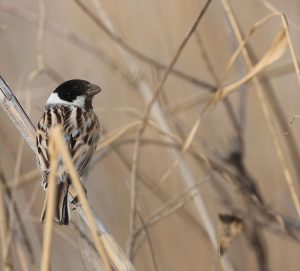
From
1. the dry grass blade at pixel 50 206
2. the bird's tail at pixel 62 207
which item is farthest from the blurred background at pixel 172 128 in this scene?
the dry grass blade at pixel 50 206

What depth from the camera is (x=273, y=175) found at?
3.66 metres

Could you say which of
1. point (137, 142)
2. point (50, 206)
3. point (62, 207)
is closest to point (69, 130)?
point (137, 142)

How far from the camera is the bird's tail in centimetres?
178

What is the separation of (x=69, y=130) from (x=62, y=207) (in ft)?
1.62

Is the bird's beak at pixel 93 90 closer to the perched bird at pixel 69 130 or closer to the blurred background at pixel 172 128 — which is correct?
the perched bird at pixel 69 130

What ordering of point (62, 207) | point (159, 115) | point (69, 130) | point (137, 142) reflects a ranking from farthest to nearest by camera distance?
1. point (159, 115)
2. point (69, 130)
3. point (137, 142)
4. point (62, 207)

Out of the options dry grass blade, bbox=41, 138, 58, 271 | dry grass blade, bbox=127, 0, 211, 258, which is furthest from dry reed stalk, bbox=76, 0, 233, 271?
dry grass blade, bbox=41, 138, 58, 271

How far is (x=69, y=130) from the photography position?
88.5 inches

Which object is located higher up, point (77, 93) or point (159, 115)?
point (77, 93)

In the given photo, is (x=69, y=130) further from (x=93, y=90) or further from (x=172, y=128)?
(x=172, y=128)

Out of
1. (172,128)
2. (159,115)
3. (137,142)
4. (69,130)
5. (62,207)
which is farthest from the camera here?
(172,128)

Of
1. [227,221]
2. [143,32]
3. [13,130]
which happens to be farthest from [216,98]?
[13,130]

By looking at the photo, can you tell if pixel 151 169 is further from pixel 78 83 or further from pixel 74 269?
pixel 78 83

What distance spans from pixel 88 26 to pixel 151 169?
2.58ft
